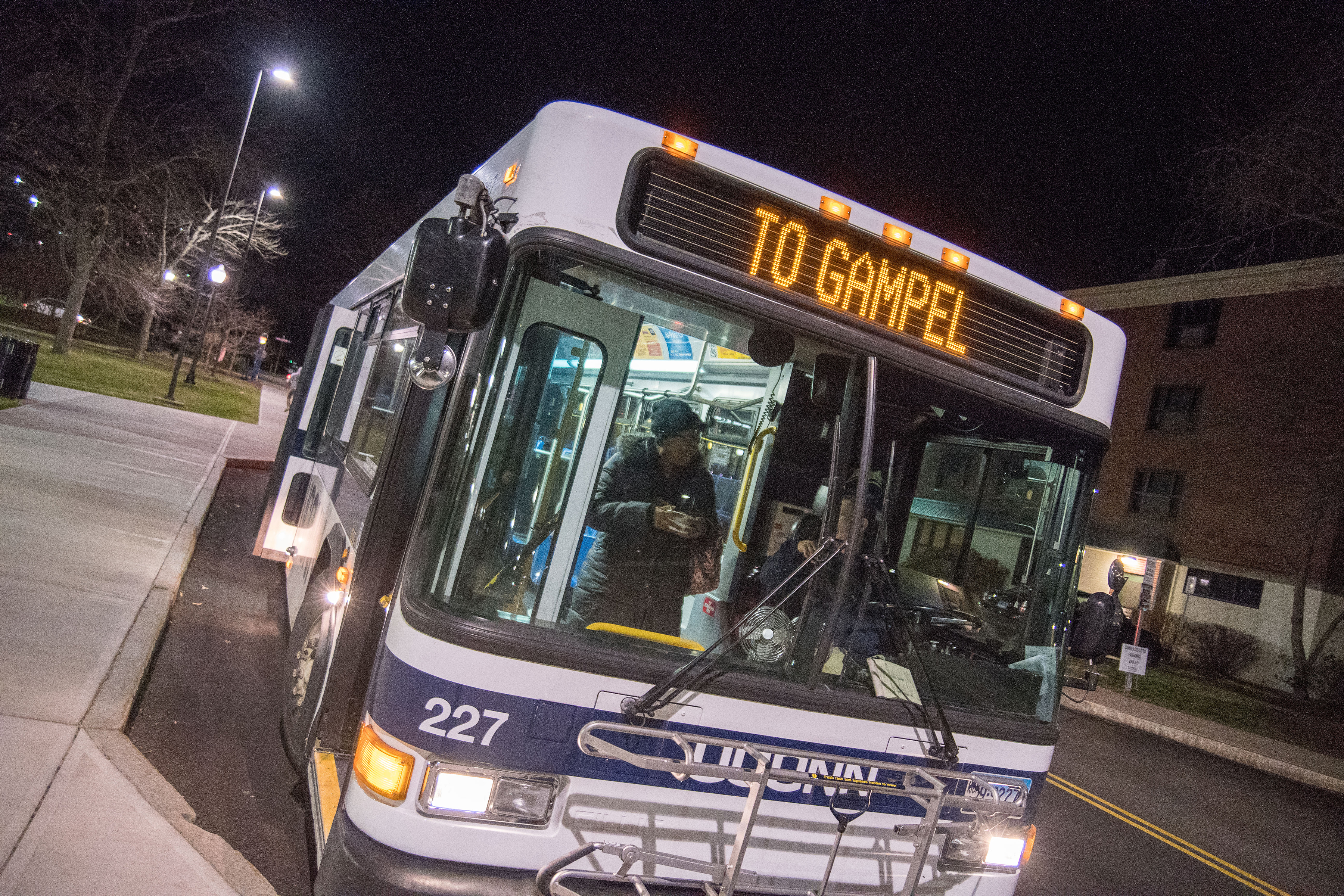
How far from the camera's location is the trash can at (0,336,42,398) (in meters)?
13.2

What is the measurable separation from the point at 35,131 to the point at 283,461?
22.2m

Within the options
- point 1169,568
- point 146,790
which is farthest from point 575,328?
point 1169,568

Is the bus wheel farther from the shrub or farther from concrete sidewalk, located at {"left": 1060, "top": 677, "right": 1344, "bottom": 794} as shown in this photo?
the shrub

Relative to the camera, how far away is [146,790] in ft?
12.2


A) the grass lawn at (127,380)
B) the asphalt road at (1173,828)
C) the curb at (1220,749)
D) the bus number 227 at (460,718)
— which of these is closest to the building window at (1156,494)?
the curb at (1220,749)

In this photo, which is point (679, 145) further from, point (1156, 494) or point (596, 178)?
point (1156, 494)

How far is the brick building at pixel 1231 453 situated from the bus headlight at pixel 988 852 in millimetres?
21449

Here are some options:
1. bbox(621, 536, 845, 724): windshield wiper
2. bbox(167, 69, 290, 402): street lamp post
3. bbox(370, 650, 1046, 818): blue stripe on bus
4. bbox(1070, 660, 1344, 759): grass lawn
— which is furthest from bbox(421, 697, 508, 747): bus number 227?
bbox(167, 69, 290, 402): street lamp post

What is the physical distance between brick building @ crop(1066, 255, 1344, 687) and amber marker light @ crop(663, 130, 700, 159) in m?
22.1

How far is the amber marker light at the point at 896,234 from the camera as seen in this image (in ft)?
9.80

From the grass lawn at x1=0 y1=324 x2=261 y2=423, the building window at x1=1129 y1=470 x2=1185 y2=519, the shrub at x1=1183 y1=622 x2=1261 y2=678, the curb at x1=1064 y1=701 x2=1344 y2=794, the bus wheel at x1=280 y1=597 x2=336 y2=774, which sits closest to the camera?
the bus wheel at x1=280 y1=597 x2=336 y2=774

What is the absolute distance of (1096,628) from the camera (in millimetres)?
3371

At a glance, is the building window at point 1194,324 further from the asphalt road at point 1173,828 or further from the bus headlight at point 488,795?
the bus headlight at point 488,795

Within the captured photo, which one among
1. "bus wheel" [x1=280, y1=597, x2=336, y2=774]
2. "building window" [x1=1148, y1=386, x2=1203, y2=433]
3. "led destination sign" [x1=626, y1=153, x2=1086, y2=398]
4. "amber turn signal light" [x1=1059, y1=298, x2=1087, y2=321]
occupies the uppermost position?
"building window" [x1=1148, y1=386, x2=1203, y2=433]
